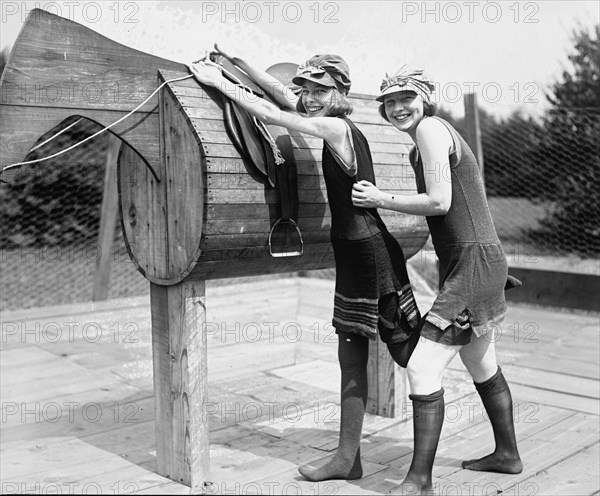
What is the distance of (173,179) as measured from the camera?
8.73 feet

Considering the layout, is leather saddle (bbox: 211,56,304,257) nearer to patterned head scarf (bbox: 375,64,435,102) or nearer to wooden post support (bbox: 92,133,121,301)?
patterned head scarf (bbox: 375,64,435,102)

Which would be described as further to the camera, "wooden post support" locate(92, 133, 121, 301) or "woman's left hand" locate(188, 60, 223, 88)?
"wooden post support" locate(92, 133, 121, 301)

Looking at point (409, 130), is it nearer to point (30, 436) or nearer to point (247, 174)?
point (247, 174)

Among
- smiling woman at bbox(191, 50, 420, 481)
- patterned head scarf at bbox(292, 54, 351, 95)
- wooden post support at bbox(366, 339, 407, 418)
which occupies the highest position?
patterned head scarf at bbox(292, 54, 351, 95)

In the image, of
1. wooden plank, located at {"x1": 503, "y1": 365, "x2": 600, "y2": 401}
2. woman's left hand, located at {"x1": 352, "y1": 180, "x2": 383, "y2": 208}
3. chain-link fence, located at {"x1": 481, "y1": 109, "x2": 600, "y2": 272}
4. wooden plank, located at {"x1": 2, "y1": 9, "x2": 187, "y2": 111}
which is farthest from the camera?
chain-link fence, located at {"x1": 481, "y1": 109, "x2": 600, "y2": 272}

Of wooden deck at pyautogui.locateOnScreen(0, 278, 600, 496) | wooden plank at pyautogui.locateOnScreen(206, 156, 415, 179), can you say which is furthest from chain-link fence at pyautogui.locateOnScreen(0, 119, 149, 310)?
wooden plank at pyautogui.locateOnScreen(206, 156, 415, 179)

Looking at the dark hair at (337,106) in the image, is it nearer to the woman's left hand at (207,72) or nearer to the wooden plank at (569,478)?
the woman's left hand at (207,72)

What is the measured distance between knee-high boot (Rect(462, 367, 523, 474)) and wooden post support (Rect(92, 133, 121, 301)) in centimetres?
350

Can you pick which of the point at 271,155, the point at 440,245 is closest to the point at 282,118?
the point at 271,155

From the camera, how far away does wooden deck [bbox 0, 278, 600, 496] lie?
9.31 ft

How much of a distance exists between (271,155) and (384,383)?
1.27 meters

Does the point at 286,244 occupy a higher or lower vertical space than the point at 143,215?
lower

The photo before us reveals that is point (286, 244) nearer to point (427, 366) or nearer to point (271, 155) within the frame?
point (271, 155)

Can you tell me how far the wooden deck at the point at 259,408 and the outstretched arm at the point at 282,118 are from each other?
3.85 feet
